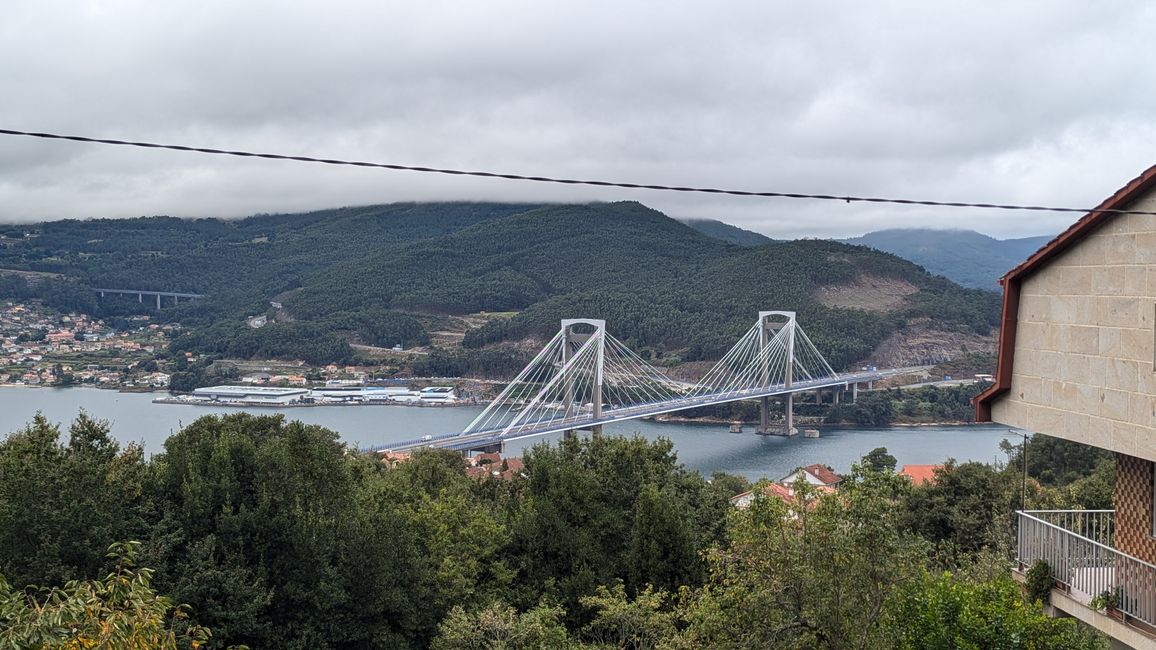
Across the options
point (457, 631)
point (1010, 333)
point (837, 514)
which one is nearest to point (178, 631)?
point (457, 631)

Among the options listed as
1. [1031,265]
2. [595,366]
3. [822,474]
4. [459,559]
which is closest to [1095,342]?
[1031,265]

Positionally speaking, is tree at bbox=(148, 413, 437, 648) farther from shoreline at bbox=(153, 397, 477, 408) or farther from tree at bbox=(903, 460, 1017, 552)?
shoreline at bbox=(153, 397, 477, 408)

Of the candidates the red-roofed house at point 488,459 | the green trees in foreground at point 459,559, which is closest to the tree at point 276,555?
the green trees in foreground at point 459,559

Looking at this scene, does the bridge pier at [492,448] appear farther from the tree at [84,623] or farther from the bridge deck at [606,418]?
the tree at [84,623]

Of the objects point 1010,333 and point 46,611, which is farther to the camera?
point 1010,333

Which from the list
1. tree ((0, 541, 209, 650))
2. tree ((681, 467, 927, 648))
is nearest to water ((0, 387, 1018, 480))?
tree ((681, 467, 927, 648))

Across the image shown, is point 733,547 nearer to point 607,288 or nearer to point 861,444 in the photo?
point 861,444

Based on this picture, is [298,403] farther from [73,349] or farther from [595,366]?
[73,349]
